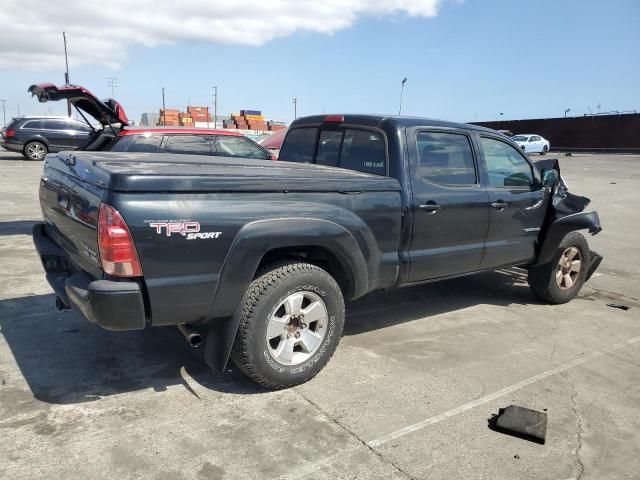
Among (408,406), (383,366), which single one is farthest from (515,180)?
(408,406)

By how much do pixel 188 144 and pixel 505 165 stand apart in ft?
16.4

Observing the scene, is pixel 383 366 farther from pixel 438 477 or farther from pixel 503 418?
pixel 438 477

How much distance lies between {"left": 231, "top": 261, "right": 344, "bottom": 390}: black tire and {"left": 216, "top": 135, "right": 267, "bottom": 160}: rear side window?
5.30m

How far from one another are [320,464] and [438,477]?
1.97ft

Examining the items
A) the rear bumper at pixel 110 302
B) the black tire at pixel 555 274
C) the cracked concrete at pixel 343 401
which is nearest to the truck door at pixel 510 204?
the black tire at pixel 555 274

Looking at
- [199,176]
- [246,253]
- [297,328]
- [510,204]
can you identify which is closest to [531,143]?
[510,204]

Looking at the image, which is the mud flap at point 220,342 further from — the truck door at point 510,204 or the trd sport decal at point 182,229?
the truck door at point 510,204

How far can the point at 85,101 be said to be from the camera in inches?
313

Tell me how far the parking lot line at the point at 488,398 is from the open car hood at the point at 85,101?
6615 millimetres

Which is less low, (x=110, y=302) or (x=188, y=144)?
(x=188, y=144)

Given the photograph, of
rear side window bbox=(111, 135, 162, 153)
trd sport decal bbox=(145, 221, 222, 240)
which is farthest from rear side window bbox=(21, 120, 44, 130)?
trd sport decal bbox=(145, 221, 222, 240)

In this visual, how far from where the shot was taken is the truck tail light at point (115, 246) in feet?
9.37

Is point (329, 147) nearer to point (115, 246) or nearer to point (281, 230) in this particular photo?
point (281, 230)

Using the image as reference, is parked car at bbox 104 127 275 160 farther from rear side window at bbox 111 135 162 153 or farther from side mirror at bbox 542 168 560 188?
side mirror at bbox 542 168 560 188
